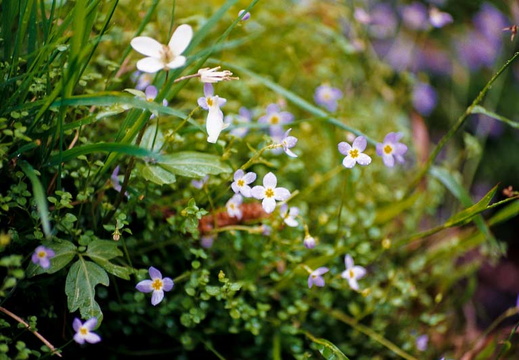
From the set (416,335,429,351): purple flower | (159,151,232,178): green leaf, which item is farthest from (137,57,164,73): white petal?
(416,335,429,351): purple flower

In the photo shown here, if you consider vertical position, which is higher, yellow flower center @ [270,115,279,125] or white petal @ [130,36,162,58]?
white petal @ [130,36,162,58]

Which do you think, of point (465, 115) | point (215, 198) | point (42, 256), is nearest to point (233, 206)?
point (215, 198)

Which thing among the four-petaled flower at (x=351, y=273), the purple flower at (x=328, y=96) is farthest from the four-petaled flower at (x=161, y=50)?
the purple flower at (x=328, y=96)

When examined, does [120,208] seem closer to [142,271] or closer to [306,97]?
[142,271]

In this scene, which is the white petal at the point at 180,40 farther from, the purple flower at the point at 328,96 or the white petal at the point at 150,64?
the purple flower at the point at 328,96

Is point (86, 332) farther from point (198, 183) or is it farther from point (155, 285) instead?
point (198, 183)

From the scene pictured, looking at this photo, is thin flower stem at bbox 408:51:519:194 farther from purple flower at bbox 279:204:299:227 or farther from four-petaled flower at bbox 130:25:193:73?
four-petaled flower at bbox 130:25:193:73

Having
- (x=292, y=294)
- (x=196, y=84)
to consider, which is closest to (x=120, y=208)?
(x=292, y=294)
